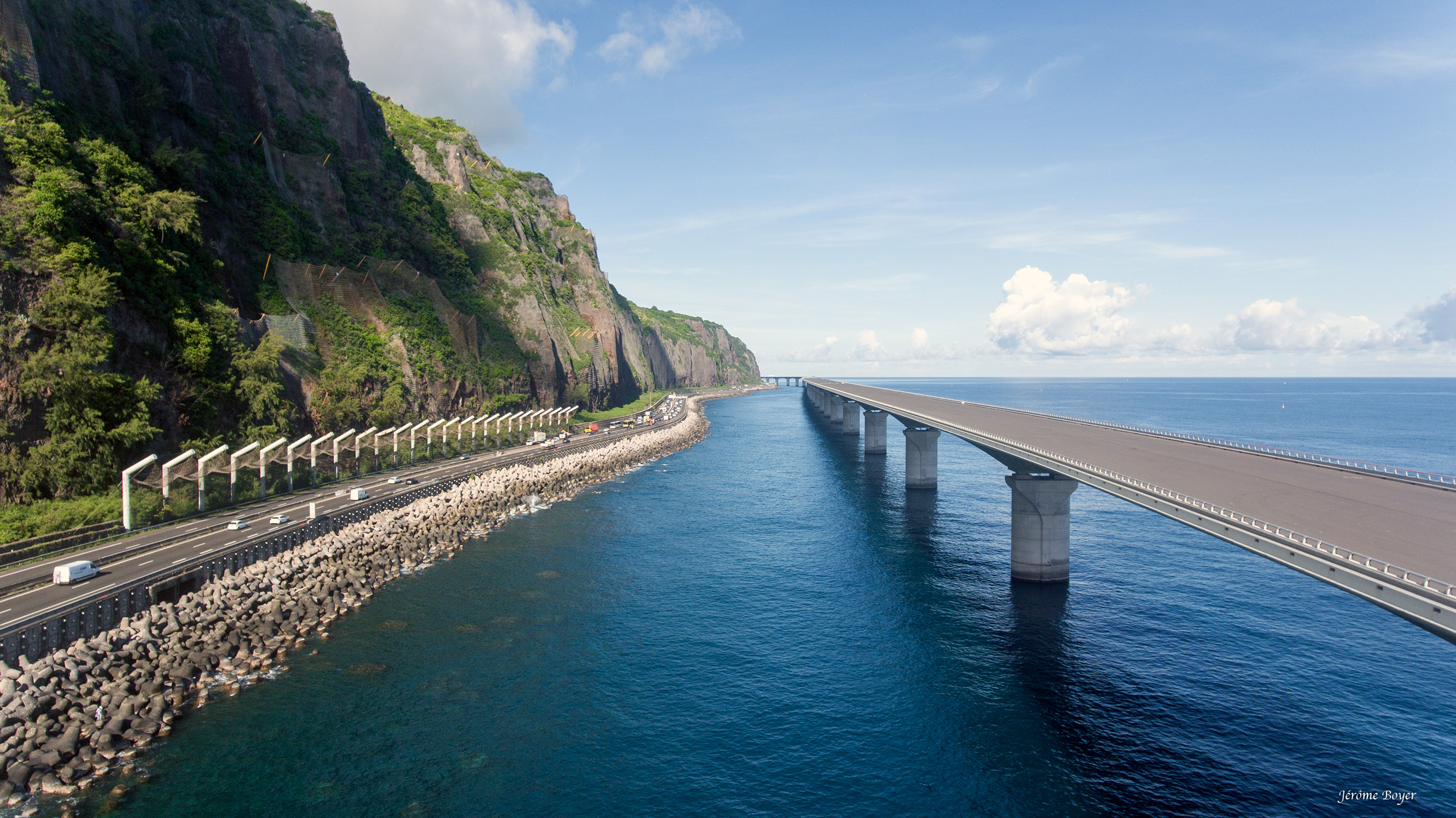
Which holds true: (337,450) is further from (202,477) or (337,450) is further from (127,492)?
(127,492)

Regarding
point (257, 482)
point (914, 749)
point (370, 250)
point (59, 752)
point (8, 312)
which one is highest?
point (370, 250)

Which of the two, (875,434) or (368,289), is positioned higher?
(368,289)

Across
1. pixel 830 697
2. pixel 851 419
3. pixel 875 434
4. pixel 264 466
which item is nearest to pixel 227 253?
pixel 264 466

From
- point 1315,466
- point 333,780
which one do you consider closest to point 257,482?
point 333,780

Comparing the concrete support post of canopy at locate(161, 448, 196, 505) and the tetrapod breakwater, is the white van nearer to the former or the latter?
the tetrapod breakwater

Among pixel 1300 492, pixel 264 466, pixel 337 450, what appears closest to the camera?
pixel 1300 492

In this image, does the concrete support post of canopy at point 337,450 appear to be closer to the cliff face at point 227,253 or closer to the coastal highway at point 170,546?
the coastal highway at point 170,546

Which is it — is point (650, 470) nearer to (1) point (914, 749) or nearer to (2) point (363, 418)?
(2) point (363, 418)
